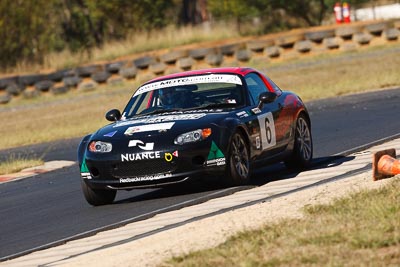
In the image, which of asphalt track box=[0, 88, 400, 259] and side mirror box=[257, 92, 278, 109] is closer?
asphalt track box=[0, 88, 400, 259]

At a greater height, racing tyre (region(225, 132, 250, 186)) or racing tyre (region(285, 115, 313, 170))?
racing tyre (region(225, 132, 250, 186))

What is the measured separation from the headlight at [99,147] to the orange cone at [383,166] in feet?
8.95

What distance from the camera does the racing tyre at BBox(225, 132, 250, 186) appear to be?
39.3ft

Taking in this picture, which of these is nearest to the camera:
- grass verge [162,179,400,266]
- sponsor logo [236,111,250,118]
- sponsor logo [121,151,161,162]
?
grass verge [162,179,400,266]

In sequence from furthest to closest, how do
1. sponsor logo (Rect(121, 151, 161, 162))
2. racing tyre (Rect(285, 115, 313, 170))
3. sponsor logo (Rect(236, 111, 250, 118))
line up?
1. racing tyre (Rect(285, 115, 313, 170))
2. sponsor logo (Rect(236, 111, 250, 118))
3. sponsor logo (Rect(121, 151, 161, 162))

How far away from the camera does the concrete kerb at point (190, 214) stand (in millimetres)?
9242

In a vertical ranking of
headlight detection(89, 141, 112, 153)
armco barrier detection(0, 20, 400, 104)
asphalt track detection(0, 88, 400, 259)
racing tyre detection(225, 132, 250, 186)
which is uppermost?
headlight detection(89, 141, 112, 153)

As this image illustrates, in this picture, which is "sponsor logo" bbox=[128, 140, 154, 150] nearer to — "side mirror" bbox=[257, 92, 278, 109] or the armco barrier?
"side mirror" bbox=[257, 92, 278, 109]

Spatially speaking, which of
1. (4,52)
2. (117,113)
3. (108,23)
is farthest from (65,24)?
(117,113)

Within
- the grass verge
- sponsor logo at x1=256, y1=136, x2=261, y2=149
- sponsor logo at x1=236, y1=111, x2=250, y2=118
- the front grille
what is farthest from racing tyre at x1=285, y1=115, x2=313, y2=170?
the grass verge

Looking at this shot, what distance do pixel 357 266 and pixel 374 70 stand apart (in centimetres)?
2453

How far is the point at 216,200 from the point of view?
11328 millimetres

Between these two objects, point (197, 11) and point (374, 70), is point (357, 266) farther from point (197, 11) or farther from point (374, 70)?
point (197, 11)

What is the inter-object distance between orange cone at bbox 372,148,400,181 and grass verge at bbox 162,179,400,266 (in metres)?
1.62
